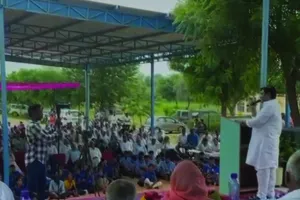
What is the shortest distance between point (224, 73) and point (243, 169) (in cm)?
988

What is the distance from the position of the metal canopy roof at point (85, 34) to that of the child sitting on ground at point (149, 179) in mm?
3538

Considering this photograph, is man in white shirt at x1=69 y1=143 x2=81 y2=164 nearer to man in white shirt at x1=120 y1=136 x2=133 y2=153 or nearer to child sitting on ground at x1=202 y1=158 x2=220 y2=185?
man in white shirt at x1=120 y1=136 x2=133 y2=153

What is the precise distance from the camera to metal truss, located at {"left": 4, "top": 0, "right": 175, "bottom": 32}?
929 centimetres

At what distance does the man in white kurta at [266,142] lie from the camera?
5348mm

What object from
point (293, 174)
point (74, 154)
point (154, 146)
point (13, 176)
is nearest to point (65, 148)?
point (74, 154)

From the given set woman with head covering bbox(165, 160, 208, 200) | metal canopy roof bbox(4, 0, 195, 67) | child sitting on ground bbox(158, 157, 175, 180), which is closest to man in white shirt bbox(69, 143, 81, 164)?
child sitting on ground bbox(158, 157, 175, 180)

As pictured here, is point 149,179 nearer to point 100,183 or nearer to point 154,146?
point 100,183

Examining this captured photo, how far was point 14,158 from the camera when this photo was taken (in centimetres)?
925

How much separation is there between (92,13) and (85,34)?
3610 millimetres

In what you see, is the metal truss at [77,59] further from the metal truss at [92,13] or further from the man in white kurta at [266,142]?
the man in white kurta at [266,142]

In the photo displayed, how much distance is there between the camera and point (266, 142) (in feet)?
17.9

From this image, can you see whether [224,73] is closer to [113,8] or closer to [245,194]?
[113,8]

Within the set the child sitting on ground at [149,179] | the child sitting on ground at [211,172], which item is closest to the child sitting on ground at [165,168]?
the child sitting on ground at [149,179]

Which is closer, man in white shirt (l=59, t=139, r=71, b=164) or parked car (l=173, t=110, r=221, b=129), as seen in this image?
man in white shirt (l=59, t=139, r=71, b=164)
